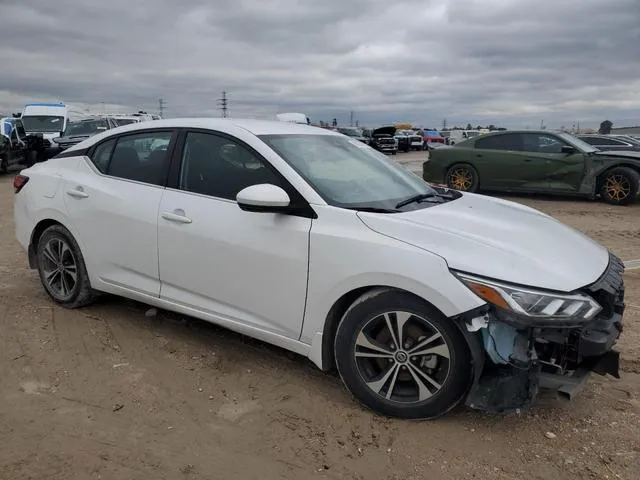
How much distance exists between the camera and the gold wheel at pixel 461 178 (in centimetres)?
1259

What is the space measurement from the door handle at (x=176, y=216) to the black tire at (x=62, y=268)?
3.69ft

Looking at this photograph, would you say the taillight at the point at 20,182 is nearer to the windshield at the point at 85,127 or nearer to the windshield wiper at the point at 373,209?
the windshield wiper at the point at 373,209

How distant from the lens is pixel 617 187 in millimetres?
11062

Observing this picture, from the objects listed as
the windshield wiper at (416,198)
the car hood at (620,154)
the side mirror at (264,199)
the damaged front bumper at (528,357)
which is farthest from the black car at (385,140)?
the damaged front bumper at (528,357)

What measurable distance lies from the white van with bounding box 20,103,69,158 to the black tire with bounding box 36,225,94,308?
Result: 1678cm

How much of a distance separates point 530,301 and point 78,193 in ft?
11.2

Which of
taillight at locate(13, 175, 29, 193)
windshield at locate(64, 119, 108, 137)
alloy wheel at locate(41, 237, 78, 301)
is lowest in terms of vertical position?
alloy wheel at locate(41, 237, 78, 301)

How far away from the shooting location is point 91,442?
9.48 feet

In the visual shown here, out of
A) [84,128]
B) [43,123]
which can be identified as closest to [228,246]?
[84,128]

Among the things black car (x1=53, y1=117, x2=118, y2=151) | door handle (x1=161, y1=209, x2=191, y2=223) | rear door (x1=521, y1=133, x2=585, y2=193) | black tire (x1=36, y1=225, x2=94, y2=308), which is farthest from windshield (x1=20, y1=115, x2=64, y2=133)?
door handle (x1=161, y1=209, x2=191, y2=223)

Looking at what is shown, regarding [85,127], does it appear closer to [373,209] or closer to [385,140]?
[373,209]

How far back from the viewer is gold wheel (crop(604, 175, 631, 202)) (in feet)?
35.9

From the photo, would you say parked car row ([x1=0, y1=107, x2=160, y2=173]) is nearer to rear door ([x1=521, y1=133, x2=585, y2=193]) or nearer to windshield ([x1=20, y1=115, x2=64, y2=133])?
windshield ([x1=20, y1=115, x2=64, y2=133])

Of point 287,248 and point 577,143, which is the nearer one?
point 287,248
